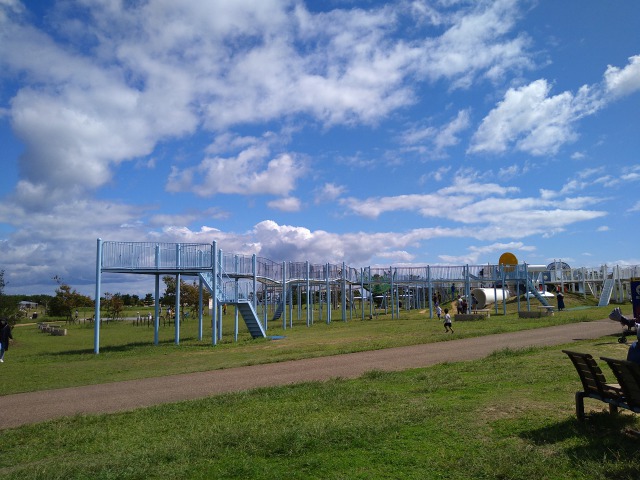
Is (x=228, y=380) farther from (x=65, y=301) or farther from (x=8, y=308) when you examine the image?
(x=65, y=301)

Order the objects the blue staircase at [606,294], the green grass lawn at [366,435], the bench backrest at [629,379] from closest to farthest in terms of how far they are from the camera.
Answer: the green grass lawn at [366,435] → the bench backrest at [629,379] → the blue staircase at [606,294]

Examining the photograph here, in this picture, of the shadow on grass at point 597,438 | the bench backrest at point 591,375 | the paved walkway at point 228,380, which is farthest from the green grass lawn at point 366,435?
the paved walkway at point 228,380

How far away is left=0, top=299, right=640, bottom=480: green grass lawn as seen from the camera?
5664 mm

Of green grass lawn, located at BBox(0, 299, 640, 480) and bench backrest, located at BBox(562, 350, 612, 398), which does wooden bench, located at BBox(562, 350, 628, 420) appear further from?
green grass lawn, located at BBox(0, 299, 640, 480)

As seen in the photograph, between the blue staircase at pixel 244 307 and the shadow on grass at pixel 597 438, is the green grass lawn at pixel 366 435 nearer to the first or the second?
the shadow on grass at pixel 597 438

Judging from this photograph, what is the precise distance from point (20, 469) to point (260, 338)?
67.5ft

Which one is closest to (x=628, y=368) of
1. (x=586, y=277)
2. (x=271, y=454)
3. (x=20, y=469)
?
(x=271, y=454)

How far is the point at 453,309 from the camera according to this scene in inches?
1939

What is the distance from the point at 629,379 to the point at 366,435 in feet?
10.2

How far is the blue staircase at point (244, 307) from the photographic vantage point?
85.3ft

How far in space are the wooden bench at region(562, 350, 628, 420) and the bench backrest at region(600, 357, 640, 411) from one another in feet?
0.81

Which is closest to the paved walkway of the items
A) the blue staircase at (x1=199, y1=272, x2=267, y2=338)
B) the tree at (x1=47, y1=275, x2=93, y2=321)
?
the blue staircase at (x1=199, y1=272, x2=267, y2=338)

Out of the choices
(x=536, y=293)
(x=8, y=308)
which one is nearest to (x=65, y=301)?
(x=8, y=308)

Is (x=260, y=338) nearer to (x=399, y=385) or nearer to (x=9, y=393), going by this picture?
(x=9, y=393)
